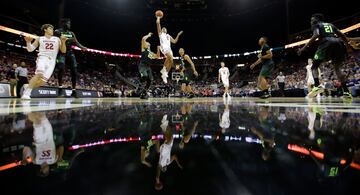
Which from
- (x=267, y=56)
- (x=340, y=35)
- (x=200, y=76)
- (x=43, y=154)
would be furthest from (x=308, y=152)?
(x=200, y=76)

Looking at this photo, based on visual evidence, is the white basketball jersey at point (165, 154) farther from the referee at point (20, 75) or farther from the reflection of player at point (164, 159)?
the referee at point (20, 75)

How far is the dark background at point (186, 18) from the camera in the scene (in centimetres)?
2105

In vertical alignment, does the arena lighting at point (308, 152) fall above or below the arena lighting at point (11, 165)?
below

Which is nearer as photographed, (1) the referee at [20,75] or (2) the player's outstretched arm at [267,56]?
(2) the player's outstretched arm at [267,56]

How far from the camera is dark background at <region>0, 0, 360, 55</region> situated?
21.0 metres

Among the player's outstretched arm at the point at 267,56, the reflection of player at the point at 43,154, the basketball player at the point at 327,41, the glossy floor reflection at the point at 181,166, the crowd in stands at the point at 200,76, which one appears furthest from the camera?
the crowd in stands at the point at 200,76

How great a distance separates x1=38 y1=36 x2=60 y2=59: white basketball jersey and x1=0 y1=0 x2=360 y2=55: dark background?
728 inches

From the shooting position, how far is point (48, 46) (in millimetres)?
4852

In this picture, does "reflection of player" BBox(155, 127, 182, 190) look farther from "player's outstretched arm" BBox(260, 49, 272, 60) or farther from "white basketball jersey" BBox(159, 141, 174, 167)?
"player's outstretched arm" BBox(260, 49, 272, 60)

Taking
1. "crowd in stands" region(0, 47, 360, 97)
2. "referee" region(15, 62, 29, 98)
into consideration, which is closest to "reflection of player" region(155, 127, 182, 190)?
"referee" region(15, 62, 29, 98)

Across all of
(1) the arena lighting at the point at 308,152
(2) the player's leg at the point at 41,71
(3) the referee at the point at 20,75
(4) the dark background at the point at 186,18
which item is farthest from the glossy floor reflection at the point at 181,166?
(4) the dark background at the point at 186,18

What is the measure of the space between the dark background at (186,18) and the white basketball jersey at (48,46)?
18499mm

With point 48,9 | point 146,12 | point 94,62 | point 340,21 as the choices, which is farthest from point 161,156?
point 94,62

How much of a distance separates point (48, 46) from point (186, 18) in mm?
23447
